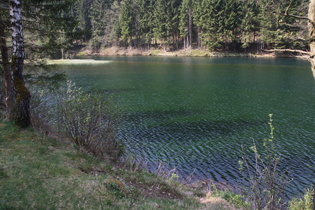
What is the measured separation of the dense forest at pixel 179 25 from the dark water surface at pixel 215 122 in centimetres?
3747

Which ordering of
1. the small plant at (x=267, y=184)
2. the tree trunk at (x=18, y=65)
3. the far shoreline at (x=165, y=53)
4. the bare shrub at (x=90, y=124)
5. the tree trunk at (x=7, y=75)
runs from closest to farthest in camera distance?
1. the small plant at (x=267, y=184)
2. the tree trunk at (x=18, y=65)
3. the bare shrub at (x=90, y=124)
4. the tree trunk at (x=7, y=75)
5. the far shoreline at (x=165, y=53)

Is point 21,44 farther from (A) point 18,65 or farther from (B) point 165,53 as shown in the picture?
(B) point 165,53

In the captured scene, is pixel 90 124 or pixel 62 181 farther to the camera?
pixel 90 124

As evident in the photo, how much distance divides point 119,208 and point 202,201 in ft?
12.0

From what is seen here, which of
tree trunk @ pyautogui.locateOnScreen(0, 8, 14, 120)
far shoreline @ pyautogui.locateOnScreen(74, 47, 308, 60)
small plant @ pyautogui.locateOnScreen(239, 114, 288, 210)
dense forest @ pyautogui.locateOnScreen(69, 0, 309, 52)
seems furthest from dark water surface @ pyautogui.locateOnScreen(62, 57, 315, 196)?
far shoreline @ pyautogui.locateOnScreen(74, 47, 308, 60)

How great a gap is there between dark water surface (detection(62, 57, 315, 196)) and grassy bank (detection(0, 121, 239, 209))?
3515 millimetres

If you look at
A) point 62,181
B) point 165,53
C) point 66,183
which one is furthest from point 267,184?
point 165,53

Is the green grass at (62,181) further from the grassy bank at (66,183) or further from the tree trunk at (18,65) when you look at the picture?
the tree trunk at (18,65)

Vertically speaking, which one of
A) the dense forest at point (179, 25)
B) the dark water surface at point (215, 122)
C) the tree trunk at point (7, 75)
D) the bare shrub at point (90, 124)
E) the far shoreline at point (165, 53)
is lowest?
the dark water surface at point (215, 122)

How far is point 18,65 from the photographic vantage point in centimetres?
995

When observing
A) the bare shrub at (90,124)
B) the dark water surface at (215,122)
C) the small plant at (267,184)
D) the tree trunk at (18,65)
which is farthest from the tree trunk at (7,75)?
the small plant at (267,184)

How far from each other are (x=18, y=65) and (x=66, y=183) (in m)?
6.09

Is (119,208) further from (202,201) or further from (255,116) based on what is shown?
(255,116)

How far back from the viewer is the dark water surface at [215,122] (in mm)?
12758
